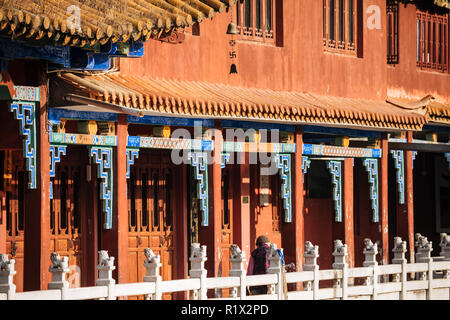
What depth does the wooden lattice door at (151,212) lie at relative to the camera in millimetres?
20094

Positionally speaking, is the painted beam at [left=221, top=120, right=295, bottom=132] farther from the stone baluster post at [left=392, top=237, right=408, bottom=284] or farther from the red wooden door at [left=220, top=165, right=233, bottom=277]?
the stone baluster post at [left=392, top=237, right=408, bottom=284]

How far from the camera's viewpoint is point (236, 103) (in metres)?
19.5

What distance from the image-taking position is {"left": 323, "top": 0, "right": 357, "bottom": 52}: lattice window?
77.4ft

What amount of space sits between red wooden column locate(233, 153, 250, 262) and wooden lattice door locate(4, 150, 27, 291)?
4.66 metres

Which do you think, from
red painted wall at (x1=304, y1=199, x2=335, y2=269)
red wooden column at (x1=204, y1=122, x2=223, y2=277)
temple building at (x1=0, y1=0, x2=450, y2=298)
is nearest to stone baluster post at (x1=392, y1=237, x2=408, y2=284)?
temple building at (x1=0, y1=0, x2=450, y2=298)

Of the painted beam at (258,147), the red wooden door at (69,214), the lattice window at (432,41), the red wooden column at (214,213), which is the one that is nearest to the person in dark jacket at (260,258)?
the red wooden column at (214,213)

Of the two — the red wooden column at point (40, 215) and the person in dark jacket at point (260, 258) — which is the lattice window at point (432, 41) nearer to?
the person in dark jacket at point (260, 258)

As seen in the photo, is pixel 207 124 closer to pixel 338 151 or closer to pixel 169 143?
pixel 169 143

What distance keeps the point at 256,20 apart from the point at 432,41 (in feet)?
22.8

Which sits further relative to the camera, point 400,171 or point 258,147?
point 400,171

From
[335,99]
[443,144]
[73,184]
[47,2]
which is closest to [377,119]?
[335,99]

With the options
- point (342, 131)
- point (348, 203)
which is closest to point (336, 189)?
point (348, 203)

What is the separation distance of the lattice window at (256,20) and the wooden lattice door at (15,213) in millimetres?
5048

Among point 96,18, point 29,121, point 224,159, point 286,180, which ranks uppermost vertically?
point 96,18
